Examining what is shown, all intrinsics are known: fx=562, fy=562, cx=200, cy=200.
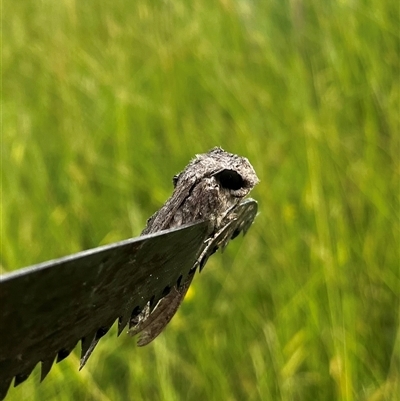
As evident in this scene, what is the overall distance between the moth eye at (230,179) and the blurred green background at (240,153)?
2.20ft

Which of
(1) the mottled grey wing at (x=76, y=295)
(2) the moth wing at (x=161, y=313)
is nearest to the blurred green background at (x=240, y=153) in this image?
(2) the moth wing at (x=161, y=313)

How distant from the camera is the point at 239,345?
1.25 metres

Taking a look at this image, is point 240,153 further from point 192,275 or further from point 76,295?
point 76,295

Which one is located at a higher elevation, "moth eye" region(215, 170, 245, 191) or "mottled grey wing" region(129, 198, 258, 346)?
"moth eye" region(215, 170, 245, 191)

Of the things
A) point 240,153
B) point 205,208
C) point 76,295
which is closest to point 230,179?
point 205,208

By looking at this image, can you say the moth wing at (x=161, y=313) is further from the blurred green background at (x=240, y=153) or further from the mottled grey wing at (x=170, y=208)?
the blurred green background at (x=240, y=153)

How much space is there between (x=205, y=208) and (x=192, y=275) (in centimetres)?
6

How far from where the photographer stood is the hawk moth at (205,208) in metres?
0.46

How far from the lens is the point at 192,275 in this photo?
1.51ft

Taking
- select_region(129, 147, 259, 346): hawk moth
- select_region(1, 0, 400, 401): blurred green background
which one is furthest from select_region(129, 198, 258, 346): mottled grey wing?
select_region(1, 0, 400, 401): blurred green background

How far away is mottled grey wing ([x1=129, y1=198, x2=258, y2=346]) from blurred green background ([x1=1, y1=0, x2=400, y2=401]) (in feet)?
1.99

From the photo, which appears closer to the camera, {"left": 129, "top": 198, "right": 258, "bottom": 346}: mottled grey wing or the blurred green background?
{"left": 129, "top": 198, "right": 258, "bottom": 346}: mottled grey wing

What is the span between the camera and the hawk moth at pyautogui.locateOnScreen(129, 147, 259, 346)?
46 cm

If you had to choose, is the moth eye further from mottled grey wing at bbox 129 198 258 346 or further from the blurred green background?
the blurred green background
